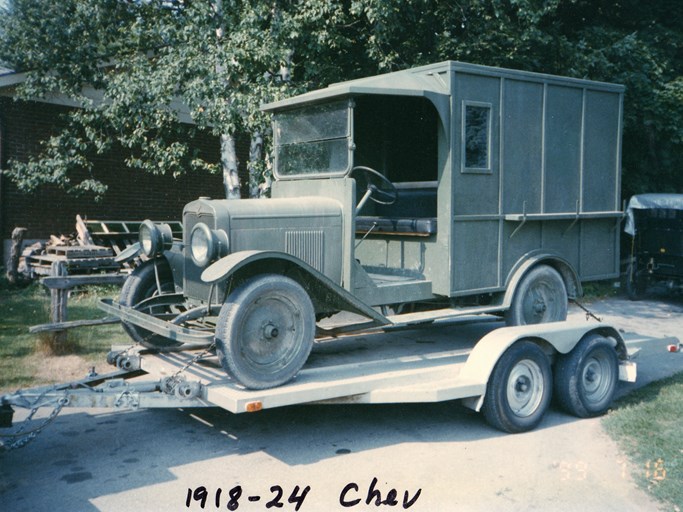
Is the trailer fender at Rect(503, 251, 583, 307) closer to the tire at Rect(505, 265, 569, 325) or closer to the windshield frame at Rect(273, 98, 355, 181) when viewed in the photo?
the tire at Rect(505, 265, 569, 325)

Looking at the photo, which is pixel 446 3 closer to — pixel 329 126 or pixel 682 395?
pixel 329 126

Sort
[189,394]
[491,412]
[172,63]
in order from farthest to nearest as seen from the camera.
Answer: [172,63], [491,412], [189,394]

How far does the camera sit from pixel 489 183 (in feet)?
19.8

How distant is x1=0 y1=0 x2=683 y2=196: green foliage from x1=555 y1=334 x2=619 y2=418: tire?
5005 millimetres

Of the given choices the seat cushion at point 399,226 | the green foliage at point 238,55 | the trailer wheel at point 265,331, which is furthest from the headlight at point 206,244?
the green foliage at point 238,55

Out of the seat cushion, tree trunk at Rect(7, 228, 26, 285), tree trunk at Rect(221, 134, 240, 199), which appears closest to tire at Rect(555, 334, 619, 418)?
the seat cushion

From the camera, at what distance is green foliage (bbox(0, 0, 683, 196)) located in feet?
29.3

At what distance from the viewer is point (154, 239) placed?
5.41 meters

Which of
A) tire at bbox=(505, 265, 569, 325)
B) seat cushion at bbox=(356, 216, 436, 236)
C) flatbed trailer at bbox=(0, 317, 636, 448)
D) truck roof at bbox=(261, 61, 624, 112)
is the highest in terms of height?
truck roof at bbox=(261, 61, 624, 112)

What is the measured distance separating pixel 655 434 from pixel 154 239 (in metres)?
4.12

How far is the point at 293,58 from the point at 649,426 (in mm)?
7773

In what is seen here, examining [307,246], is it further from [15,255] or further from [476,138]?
[15,255]

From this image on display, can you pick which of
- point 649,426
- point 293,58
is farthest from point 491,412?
point 293,58

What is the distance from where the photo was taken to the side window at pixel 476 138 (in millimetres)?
5855
